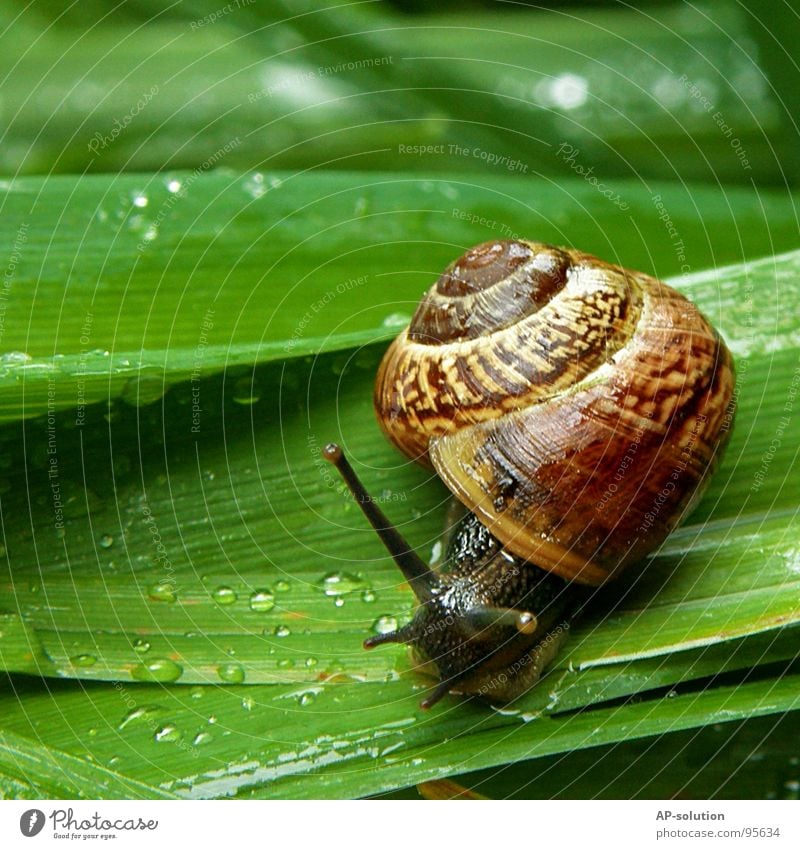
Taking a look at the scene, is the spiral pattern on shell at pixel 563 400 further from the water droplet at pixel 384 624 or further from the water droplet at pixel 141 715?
the water droplet at pixel 141 715

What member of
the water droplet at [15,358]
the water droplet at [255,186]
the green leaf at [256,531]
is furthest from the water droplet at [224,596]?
the water droplet at [255,186]

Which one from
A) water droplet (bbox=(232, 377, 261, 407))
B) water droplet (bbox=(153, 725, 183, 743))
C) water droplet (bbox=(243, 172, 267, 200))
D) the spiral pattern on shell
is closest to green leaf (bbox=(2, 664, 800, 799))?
water droplet (bbox=(153, 725, 183, 743))

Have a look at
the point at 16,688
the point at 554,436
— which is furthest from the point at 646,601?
the point at 16,688

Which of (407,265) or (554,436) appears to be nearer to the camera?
(554,436)

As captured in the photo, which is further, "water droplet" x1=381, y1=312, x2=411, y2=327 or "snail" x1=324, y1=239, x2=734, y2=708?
"water droplet" x1=381, y1=312, x2=411, y2=327

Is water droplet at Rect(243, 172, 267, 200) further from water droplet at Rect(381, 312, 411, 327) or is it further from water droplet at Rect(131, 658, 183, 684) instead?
water droplet at Rect(131, 658, 183, 684)

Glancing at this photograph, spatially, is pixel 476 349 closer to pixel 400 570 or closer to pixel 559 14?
pixel 400 570
